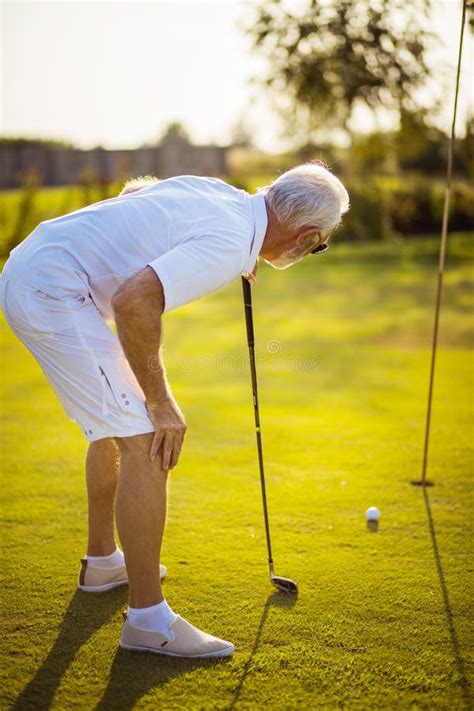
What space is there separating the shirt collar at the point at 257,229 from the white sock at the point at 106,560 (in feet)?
4.41

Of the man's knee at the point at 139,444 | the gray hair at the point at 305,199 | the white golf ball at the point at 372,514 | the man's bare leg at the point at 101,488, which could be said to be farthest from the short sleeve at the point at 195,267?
the white golf ball at the point at 372,514

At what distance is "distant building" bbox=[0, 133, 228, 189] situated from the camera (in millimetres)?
22875

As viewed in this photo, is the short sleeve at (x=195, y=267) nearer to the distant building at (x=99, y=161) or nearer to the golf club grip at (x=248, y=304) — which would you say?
the golf club grip at (x=248, y=304)

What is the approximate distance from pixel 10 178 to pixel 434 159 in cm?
1351

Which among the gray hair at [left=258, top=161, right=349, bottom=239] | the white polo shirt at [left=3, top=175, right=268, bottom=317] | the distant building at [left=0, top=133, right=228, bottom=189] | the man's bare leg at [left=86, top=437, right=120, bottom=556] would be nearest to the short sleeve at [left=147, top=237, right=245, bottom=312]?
the white polo shirt at [left=3, top=175, right=268, bottom=317]

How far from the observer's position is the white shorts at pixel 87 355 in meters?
2.54

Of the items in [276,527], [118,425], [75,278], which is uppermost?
[75,278]

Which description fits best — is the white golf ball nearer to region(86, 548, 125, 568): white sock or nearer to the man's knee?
region(86, 548, 125, 568): white sock

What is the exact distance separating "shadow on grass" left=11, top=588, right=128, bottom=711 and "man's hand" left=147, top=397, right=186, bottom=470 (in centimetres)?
74

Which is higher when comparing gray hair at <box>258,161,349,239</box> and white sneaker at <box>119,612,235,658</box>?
gray hair at <box>258,161,349,239</box>

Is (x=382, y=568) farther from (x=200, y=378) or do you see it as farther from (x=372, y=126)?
(x=372, y=126)

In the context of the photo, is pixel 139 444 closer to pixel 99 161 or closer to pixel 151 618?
pixel 151 618

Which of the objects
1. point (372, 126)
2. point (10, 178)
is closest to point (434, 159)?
point (372, 126)

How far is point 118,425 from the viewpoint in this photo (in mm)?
2539
